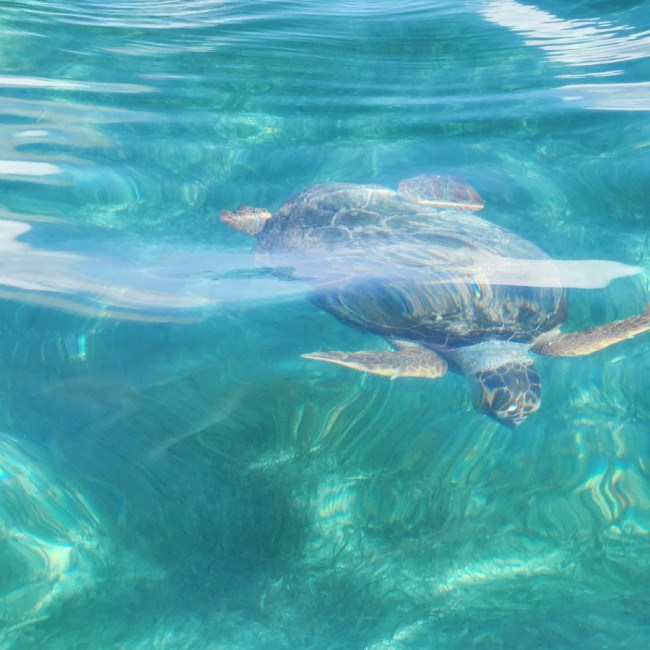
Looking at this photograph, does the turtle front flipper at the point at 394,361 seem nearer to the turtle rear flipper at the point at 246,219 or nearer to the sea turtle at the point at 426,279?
the sea turtle at the point at 426,279

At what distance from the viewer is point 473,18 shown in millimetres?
6398

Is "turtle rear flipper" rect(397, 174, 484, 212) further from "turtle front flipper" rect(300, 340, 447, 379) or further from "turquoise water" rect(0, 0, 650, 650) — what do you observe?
"turtle front flipper" rect(300, 340, 447, 379)

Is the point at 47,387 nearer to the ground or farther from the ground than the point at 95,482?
farther from the ground

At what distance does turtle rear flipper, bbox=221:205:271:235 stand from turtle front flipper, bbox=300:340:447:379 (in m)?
1.29

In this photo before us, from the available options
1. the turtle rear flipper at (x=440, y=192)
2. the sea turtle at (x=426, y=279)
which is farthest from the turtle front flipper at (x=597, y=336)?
the turtle rear flipper at (x=440, y=192)

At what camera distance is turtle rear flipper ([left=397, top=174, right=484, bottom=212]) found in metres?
4.08

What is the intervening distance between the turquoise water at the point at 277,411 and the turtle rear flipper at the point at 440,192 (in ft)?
0.54

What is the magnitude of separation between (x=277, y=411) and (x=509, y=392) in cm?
123

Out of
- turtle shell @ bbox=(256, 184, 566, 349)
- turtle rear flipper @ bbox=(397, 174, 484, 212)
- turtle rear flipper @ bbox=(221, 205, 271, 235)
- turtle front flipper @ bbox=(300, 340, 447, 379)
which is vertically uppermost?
turtle rear flipper @ bbox=(397, 174, 484, 212)

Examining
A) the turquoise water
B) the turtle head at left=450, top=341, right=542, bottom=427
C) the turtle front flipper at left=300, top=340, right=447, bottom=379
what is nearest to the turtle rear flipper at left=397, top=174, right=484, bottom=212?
the turquoise water

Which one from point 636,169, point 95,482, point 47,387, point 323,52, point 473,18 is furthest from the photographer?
point 473,18

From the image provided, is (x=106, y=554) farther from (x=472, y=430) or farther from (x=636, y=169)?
(x=636, y=169)

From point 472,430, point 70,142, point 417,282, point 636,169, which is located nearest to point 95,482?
point 472,430

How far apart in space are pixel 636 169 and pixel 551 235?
3.60 ft
